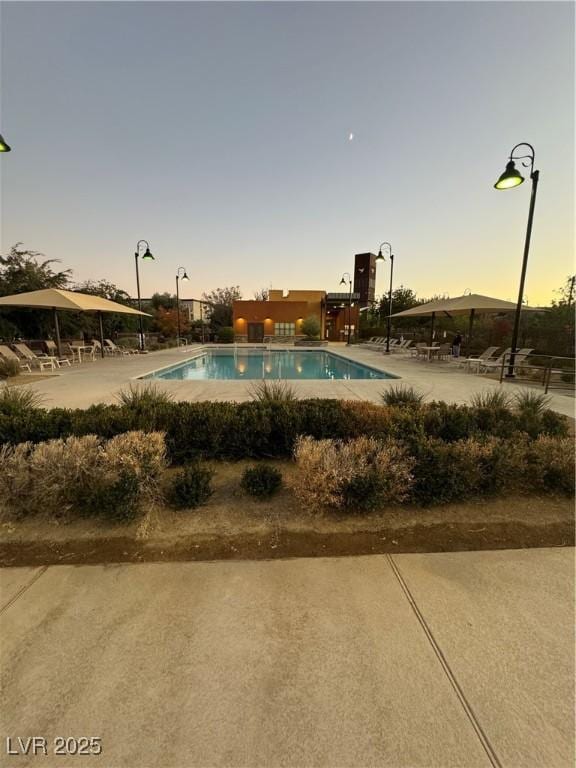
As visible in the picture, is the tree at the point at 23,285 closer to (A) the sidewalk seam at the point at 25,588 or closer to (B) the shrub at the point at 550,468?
(A) the sidewalk seam at the point at 25,588

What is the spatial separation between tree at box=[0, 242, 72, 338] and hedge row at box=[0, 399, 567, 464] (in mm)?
15530

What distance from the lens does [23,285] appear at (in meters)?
15.6

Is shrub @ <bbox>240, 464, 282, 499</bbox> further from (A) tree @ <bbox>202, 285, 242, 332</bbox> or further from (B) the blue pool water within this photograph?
(A) tree @ <bbox>202, 285, 242, 332</bbox>

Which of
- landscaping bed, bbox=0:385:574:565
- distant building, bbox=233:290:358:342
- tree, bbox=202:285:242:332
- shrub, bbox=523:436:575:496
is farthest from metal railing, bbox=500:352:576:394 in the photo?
tree, bbox=202:285:242:332

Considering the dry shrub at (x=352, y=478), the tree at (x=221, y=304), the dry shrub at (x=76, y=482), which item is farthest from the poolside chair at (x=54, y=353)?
the tree at (x=221, y=304)

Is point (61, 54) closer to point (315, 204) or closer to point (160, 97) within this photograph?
point (160, 97)

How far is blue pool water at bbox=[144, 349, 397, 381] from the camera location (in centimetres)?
1177

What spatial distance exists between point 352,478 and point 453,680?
4.36 feet

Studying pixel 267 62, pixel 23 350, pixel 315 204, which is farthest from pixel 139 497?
pixel 315 204

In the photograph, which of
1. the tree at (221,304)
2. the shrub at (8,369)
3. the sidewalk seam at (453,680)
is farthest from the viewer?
the tree at (221,304)

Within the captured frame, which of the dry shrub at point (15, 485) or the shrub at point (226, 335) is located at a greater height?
the shrub at point (226, 335)

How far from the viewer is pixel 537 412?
14.5 feet

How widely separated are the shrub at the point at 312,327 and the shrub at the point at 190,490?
2581 cm

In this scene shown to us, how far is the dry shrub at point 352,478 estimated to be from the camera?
256 cm
